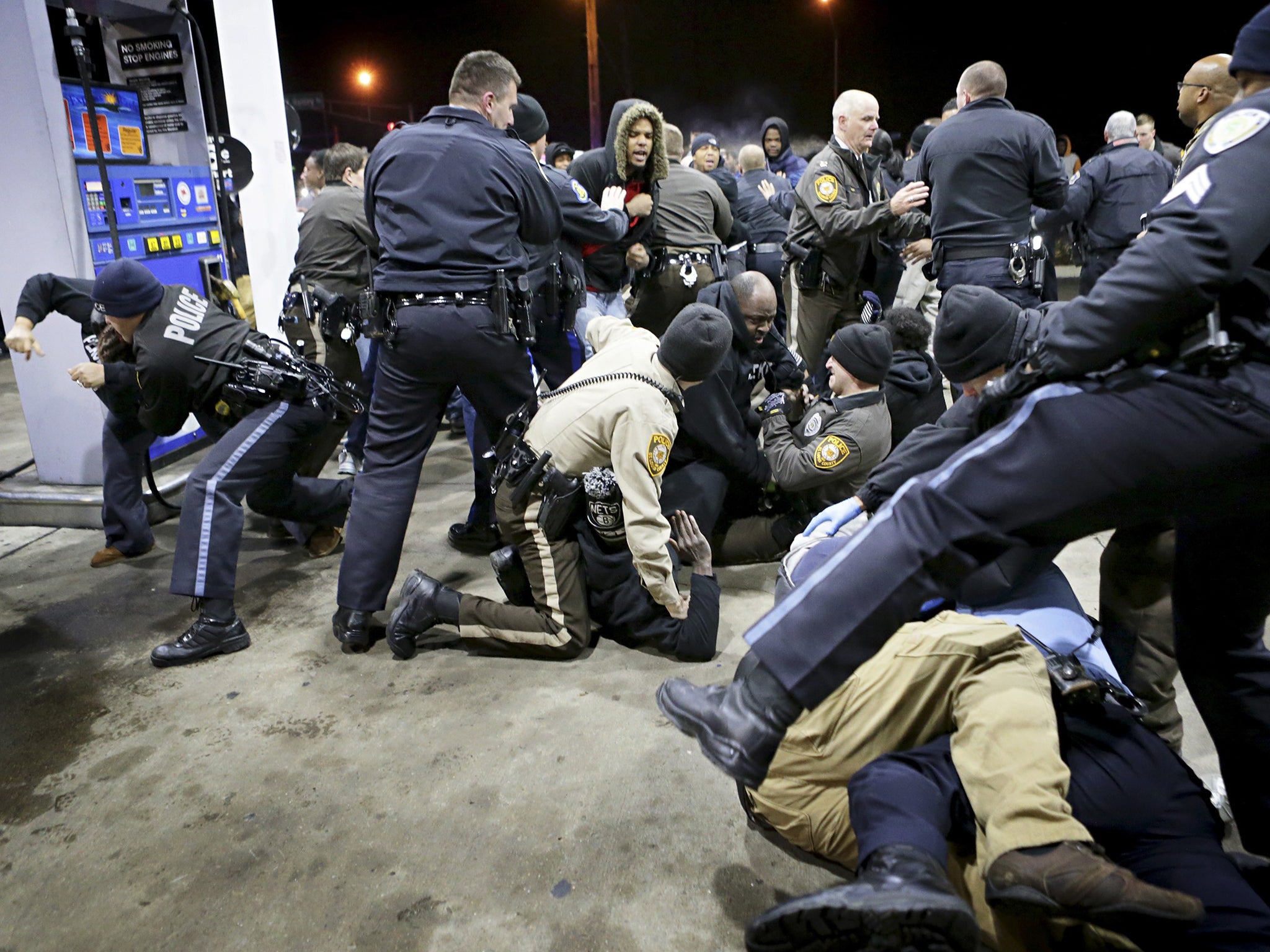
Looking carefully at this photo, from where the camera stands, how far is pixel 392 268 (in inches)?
121

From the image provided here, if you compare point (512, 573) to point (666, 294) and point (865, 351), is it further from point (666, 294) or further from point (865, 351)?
point (666, 294)

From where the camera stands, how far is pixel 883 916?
134cm

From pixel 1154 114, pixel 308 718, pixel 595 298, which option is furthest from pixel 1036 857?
pixel 1154 114

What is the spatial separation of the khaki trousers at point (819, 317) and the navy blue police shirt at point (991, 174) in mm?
716

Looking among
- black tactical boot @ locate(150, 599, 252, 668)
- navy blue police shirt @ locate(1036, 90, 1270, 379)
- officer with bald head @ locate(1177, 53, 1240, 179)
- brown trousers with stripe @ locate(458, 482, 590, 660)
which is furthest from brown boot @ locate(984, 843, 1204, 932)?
officer with bald head @ locate(1177, 53, 1240, 179)

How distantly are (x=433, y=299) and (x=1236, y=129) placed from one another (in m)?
2.29

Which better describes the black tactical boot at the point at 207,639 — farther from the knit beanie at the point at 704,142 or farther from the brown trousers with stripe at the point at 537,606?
the knit beanie at the point at 704,142

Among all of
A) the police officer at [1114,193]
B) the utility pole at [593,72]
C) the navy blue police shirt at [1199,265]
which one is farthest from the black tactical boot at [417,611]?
the utility pole at [593,72]

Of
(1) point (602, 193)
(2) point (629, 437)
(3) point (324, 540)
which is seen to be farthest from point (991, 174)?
(3) point (324, 540)

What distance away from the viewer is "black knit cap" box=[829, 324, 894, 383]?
3.23 metres

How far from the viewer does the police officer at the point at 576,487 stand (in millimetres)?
2723

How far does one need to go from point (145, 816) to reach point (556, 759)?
103 cm

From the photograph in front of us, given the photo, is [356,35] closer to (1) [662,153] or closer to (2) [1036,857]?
(1) [662,153]

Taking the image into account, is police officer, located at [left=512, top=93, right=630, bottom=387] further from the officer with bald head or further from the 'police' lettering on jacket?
the officer with bald head
